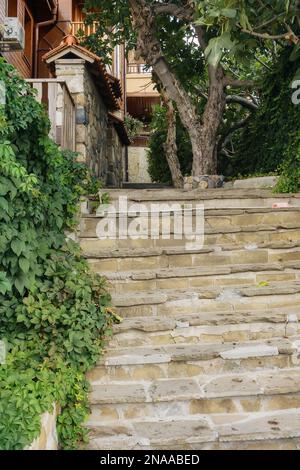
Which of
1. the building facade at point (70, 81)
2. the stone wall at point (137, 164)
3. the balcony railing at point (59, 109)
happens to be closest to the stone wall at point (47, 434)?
the building facade at point (70, 81)

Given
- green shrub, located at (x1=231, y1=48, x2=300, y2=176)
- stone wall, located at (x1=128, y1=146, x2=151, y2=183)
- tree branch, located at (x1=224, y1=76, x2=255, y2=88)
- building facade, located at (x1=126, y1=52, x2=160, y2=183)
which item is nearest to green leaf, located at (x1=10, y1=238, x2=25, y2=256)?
green shrub, located at (x1=231, y1=48, x2=300, y2=176)

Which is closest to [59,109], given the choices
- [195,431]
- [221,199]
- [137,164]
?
[221,199]

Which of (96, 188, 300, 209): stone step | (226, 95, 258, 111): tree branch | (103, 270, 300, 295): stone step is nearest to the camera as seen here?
(103, 270, 300, 295): stone step

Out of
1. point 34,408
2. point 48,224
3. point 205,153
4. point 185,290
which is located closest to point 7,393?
point 34,408

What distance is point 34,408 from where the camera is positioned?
6.76ft

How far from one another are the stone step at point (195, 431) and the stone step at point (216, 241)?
1862 mm

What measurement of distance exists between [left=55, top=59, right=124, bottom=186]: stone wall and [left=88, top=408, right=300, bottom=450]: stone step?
9.56 feet

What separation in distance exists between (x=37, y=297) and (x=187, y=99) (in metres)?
5.49

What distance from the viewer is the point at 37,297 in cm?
287

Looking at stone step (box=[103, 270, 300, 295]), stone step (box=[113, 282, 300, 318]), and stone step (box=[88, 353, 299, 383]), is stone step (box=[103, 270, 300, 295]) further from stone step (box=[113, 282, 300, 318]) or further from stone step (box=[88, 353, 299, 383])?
stone step (box=[88, 353, 299, 383])

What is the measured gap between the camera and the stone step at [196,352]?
9.32ft

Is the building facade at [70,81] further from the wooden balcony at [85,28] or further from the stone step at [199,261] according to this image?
the stone step at [199,261]

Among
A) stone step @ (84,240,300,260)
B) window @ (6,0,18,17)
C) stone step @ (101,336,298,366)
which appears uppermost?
window @ (6,0,18,17)

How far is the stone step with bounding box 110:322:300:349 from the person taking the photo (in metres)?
3.12
